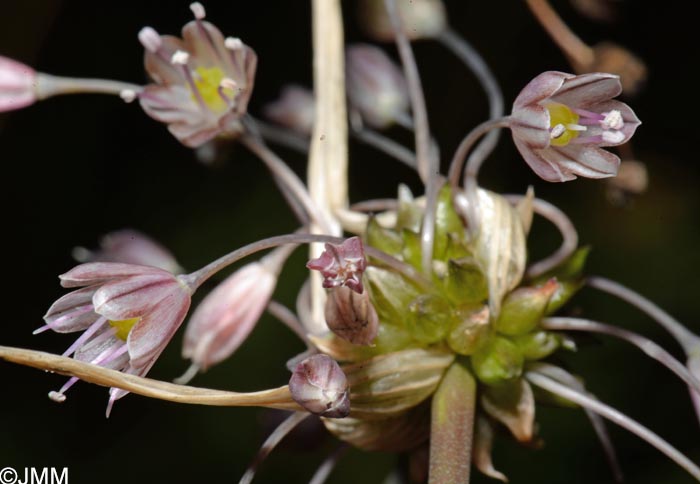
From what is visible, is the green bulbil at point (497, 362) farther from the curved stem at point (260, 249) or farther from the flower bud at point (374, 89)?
the flower bud at point (374, 89)

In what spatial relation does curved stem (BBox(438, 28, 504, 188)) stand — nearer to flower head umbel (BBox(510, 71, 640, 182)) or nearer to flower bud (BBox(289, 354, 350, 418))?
flower head umbel (BBox(510, 71, 640, 182))

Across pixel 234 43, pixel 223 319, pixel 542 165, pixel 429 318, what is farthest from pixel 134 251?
pixel 542 165

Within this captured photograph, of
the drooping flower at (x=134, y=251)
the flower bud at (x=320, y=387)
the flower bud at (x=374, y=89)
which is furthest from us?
the flower bud at (x=374, y=89)

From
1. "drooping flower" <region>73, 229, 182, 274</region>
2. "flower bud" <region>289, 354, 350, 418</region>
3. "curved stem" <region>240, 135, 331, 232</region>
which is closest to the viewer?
"flower bud" <region>289, 354, 350, 418</region>

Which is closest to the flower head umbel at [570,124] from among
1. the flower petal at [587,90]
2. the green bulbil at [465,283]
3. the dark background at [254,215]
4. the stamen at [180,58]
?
the flower petal at [587,90]

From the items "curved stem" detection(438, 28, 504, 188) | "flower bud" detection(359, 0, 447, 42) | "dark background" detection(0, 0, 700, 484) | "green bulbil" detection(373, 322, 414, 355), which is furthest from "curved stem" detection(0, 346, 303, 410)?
"dark background" detection(0, 0, 700, 484)

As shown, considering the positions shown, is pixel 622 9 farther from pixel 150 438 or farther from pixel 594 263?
pixel 150 438

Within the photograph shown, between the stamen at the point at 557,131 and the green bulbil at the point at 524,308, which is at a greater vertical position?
the stamen at the point at 557,131
